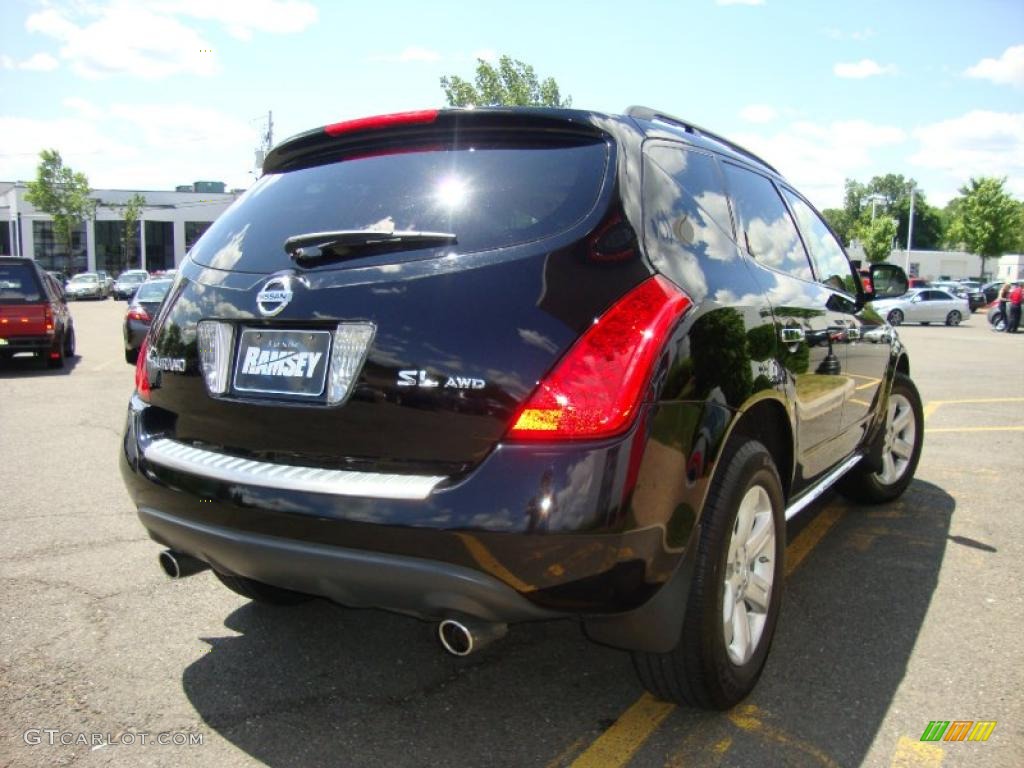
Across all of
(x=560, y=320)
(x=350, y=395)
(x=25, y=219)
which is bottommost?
(x=350, y=395)

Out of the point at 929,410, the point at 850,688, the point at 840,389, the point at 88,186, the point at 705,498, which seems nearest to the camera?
the point at 705,498

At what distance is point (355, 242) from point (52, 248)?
261ft

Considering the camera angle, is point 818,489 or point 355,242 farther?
point 818,489

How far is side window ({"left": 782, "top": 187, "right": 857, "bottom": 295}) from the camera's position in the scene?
3967 millimetres

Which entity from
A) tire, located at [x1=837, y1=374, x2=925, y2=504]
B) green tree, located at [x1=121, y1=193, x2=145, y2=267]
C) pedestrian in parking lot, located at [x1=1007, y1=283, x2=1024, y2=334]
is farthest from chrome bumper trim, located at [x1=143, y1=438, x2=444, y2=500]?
green tree, located at [x1=121, y1=193, x2=145, y2=267]

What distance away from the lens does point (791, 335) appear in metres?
3.08

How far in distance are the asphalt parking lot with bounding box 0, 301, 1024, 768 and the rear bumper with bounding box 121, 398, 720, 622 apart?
1.99ft

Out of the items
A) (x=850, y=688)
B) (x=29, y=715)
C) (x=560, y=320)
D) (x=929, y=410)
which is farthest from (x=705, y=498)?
(x=929, y=410)

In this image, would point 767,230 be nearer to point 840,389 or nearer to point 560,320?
point 840,389

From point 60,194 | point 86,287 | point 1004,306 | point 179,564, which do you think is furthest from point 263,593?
point 60,194

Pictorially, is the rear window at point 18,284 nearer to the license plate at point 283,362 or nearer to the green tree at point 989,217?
the license plate at point 283,362

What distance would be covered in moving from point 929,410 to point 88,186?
2771 inches

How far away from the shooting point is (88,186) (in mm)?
66250

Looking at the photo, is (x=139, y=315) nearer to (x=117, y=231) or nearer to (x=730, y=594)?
(x=730, y=594)
